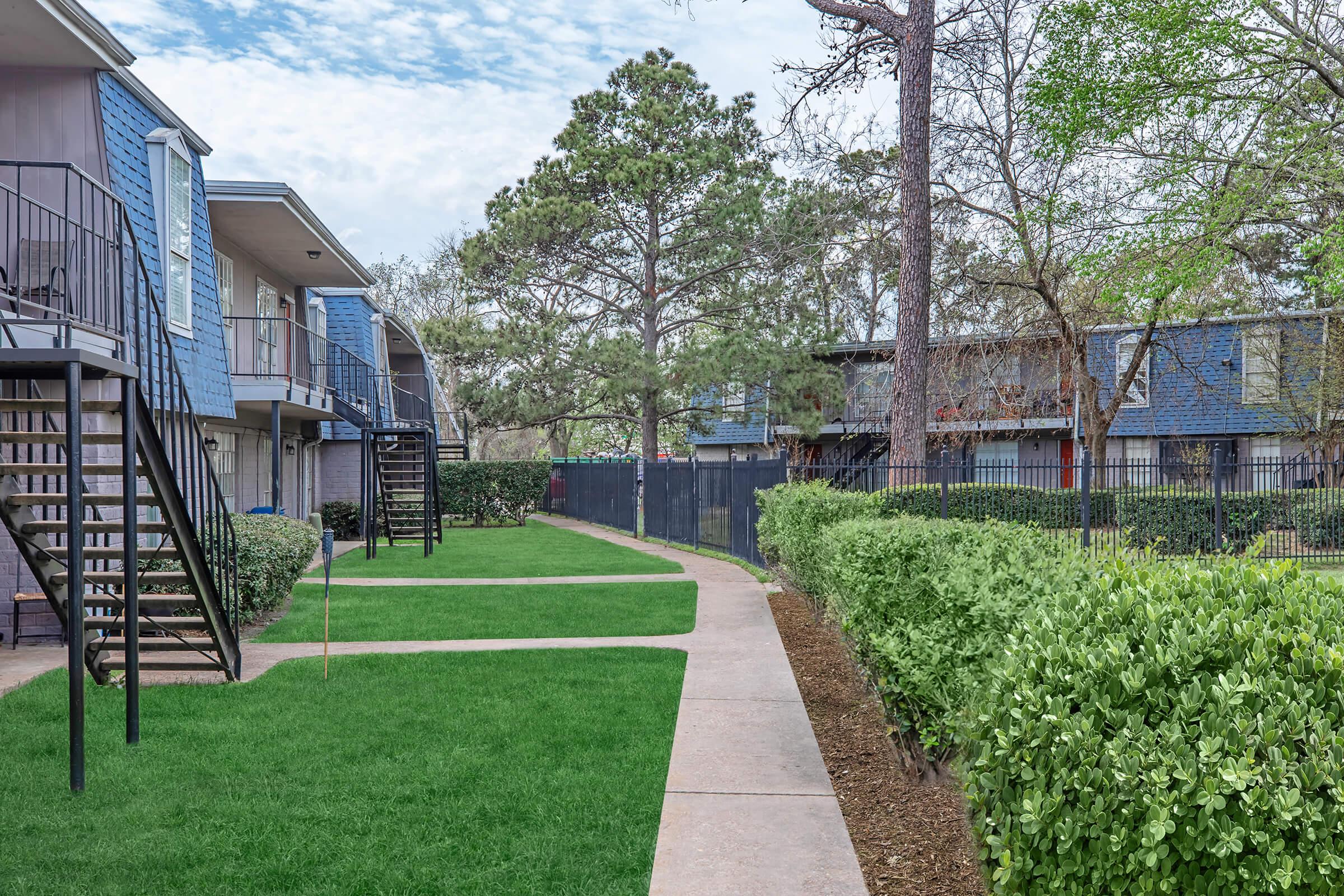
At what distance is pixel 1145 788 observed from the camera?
8.02ft

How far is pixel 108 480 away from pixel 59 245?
86.9 inches

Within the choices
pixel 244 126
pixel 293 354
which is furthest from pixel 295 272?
pixel 244 126

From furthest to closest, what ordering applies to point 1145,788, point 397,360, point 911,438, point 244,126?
point 397,360 < point 244,126 < point 911,438 < point 1145,788

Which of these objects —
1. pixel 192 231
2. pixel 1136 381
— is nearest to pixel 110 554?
pixel 192 231

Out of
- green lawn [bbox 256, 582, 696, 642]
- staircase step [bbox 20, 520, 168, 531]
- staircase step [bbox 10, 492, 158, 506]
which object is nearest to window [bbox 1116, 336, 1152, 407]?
green lawn [bbox 256, 582, 696, 642]

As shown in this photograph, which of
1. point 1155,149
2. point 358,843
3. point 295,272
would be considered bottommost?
point 358,843

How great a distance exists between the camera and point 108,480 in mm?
9531

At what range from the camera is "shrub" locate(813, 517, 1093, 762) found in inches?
163

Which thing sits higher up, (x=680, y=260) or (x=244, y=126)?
(x=244, y=126)

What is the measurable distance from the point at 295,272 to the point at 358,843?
1742cm

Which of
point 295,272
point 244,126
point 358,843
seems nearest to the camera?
point 358,843

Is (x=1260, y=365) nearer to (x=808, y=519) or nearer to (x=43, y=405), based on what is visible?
(x=808, y=519)

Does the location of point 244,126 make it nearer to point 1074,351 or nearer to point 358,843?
point 1074,351

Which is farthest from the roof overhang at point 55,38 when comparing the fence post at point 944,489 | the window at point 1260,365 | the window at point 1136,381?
the window at point 1136,381
